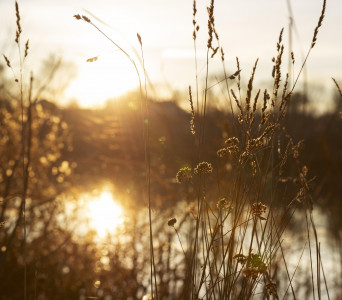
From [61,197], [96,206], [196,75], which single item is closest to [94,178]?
[96,206]

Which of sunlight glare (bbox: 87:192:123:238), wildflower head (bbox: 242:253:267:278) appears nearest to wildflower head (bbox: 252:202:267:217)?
wildflower head (bbox: 242:253:267:278)

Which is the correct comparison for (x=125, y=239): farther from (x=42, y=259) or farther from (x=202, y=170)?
(x=202, y=170)

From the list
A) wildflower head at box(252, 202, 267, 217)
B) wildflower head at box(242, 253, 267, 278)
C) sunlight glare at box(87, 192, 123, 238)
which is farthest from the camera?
sunlight glare at box(87, 192, 123, 238)

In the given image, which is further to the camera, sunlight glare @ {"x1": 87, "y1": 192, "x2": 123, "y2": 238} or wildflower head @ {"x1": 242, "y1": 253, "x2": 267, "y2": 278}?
sunlight glare @ {"x1": 87, "y1": 192, "x2": 123, "y2": 238}

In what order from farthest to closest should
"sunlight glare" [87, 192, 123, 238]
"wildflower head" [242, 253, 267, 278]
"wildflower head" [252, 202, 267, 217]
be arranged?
"sunlight glare" [87, 192, 123, 238] → "wildflower head" [252, 202, 267, 217] → "wildflower head" [242, 253, 267, 278]

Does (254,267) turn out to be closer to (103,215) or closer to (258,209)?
(258,209)

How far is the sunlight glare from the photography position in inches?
241

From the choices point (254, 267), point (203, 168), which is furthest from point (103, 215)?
point (254, 267)

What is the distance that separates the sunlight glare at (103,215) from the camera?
613cm

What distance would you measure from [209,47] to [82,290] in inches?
169

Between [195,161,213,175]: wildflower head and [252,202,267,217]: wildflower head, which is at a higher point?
[195,161,213,175]: wildflower head

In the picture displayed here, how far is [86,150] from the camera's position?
1338 centimetres

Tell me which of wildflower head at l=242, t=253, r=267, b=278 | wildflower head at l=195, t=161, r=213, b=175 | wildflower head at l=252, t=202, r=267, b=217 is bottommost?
wildflower head at l=242, t=253, r=267, b=278

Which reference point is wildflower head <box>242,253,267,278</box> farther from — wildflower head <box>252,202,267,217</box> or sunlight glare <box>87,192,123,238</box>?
sunlight glare <box>87,192,123,238</box>
